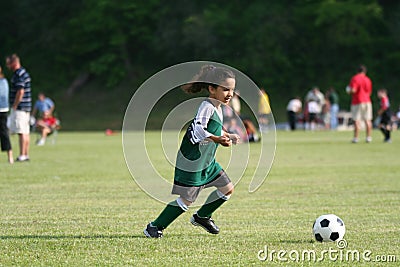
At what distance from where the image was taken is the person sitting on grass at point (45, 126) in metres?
24.6

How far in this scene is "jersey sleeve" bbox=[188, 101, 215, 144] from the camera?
7.28 metres

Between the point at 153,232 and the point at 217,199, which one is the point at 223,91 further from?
the point at 153,232

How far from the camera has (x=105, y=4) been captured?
5450cm

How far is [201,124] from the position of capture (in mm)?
7281

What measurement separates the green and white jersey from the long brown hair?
0.19 m

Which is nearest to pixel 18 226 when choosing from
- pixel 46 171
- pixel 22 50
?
pixel 46 171

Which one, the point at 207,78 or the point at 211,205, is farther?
the point at 211,205

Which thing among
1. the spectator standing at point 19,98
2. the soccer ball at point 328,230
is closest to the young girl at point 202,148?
the soccer ball at point 328,230

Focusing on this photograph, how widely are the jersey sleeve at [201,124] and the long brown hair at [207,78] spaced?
252 mm

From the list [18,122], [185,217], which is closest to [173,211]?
[185,217]

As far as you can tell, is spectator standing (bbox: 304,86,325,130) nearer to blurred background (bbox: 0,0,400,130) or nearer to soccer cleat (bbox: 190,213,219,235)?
blurred background (bbox: 0,0,400,130)

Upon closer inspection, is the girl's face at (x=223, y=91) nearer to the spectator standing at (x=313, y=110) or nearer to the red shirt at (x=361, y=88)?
the red shirt at (x=361, y=88)

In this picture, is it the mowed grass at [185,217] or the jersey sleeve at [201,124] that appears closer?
the mowed grass at [185,217]

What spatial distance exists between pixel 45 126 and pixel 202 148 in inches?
696
